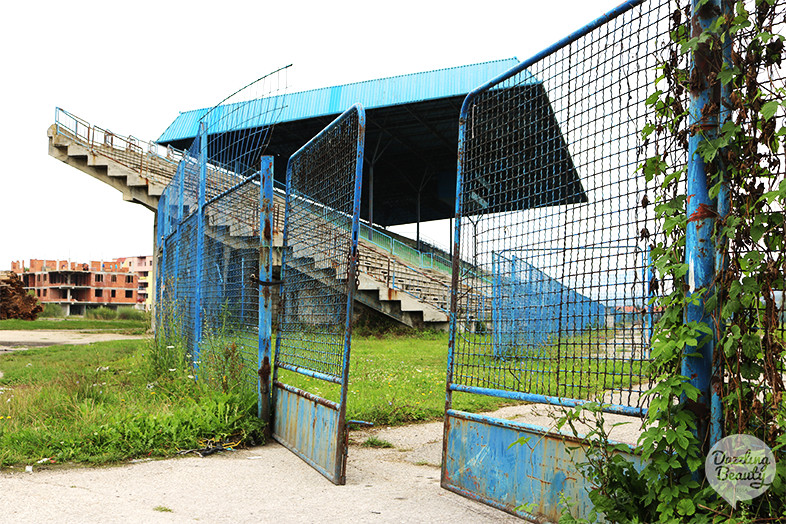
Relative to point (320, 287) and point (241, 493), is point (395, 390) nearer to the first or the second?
point (320, 287)

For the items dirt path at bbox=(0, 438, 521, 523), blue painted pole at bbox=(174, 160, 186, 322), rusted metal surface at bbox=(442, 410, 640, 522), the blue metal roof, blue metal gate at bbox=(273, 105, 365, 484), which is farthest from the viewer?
the blue metal roof

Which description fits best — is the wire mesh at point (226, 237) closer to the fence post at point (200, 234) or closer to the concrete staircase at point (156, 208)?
the fence post at point (200, 234)

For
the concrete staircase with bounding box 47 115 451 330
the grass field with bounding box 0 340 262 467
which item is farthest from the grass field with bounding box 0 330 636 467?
the concrete staircase with bounding box 47 115 451 330

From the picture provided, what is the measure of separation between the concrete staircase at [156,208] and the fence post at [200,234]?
1139 centimetres

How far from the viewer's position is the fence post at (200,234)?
20.9 ft

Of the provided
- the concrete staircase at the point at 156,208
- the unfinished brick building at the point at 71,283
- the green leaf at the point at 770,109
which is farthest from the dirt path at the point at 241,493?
the unfinished brick building at the point at 71,283

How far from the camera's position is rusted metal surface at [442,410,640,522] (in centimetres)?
296

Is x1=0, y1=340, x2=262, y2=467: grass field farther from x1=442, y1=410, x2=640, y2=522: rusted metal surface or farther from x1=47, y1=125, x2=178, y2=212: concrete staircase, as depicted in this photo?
x1=47, y1=125, x2=178, y2=212: concrete staircase

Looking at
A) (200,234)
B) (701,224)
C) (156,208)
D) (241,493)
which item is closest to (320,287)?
(241,493)

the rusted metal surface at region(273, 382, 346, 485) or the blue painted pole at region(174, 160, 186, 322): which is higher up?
the blue painted pole at region(174, 160, 186, 322)

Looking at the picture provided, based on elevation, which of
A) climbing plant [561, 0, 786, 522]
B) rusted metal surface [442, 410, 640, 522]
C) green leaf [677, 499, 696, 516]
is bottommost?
rusted metal surface [442, 410, 640, 522]

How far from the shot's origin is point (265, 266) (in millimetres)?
5414

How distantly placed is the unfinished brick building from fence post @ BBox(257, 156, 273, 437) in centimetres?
9473

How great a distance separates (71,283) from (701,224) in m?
103
